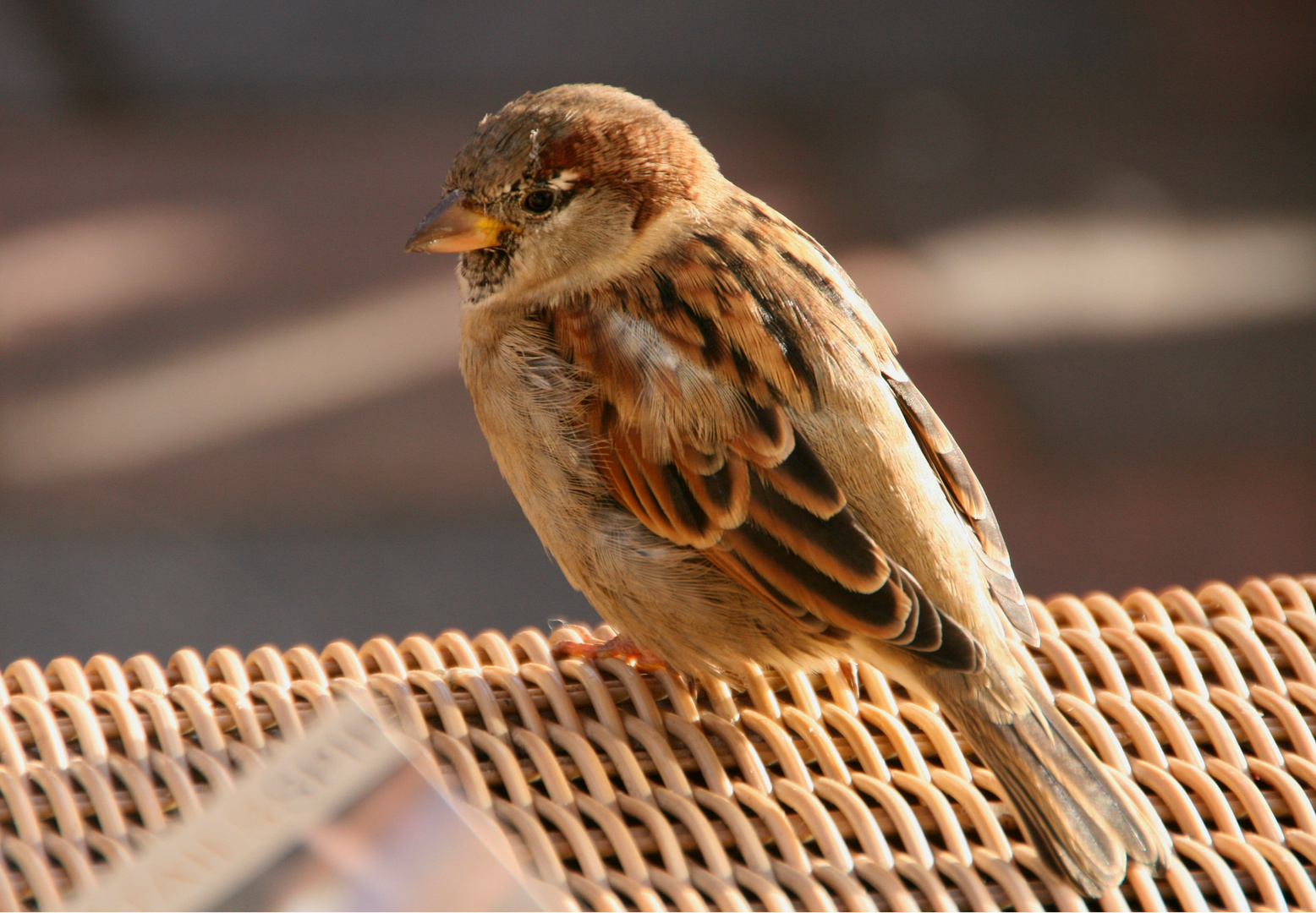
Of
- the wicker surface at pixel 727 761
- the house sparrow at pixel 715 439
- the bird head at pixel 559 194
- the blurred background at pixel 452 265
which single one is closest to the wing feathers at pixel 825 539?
the house sparrow at pixel 715 439

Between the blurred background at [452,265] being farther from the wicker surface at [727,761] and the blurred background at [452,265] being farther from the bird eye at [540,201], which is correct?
the wicker surface at [727,761]

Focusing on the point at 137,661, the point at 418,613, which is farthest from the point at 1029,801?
the point at 418,613

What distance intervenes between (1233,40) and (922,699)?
3545 millimetres

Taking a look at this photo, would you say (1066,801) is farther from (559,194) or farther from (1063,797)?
(559,194)

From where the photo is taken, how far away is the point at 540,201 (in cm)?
174

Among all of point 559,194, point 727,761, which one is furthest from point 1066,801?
point 559,194

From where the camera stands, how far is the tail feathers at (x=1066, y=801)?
1197mm

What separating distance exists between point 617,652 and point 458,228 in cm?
60

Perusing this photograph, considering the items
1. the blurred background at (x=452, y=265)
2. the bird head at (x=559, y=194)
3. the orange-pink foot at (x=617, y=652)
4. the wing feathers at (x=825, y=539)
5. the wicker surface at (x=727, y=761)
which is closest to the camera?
the wicker surface at (x=727, y=761)

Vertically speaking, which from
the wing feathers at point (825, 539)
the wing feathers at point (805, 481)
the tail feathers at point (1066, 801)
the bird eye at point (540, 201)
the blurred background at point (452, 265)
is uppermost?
the blurred background at point (452, 265)

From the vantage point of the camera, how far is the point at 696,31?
4.27m

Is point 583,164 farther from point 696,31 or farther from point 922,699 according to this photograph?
point 696,31

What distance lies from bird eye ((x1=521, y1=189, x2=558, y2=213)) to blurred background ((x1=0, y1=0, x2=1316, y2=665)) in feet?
7.07

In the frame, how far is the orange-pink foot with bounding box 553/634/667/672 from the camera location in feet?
5.04
